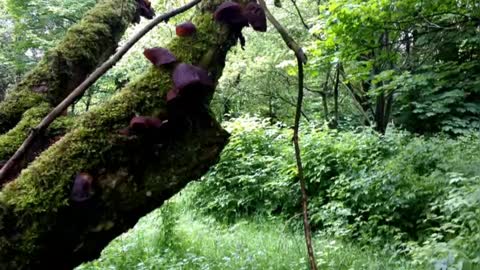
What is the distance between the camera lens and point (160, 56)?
1616mm

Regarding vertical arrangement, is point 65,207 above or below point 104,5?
below

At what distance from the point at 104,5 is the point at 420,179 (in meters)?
4.88

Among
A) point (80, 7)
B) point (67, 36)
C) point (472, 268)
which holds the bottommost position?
point (472, 268)

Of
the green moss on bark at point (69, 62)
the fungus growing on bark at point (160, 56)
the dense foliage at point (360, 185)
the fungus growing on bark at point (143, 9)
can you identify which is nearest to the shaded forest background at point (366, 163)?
the dense foliage at point (360, 185)

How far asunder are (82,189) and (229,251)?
154 inches

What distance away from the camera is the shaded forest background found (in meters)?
4.74

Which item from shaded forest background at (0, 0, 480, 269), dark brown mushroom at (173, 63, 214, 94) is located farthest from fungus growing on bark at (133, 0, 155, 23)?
dark brown mushroom at (173, 63, 214, 94)

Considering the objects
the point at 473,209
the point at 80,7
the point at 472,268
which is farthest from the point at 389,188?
the point at 80,7

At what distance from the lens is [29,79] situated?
2527mm

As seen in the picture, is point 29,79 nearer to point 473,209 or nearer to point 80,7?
point 473,209

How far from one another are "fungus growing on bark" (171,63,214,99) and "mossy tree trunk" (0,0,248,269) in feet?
0.24

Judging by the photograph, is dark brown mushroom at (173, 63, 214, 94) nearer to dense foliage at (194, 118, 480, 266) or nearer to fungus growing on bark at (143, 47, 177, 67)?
fungus growing on bark at (143, 47, 177, 67)

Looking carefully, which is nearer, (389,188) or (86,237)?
(86,237)

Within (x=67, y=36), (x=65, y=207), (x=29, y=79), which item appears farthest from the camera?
(x=67, y=36)
